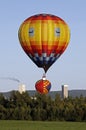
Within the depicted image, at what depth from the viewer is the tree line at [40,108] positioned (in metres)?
59.3

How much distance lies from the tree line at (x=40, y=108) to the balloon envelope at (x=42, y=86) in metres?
6.56

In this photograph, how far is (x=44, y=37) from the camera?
212 ft

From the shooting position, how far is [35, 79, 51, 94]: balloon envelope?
236 ft

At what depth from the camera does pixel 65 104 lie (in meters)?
62.5

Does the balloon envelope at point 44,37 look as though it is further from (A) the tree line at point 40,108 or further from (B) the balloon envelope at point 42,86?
(B) the balloon envelope at point 42,86

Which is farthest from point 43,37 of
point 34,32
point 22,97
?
point 22,97

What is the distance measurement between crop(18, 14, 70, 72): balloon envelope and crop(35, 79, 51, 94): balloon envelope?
6.58 meters

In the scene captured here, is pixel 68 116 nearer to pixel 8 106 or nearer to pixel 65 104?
pixel 65 104

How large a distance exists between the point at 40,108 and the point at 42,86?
38.1 feet

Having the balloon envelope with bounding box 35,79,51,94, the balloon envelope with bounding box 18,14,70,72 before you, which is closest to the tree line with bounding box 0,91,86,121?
the balloon envelope with bounding box 18,14,70,72

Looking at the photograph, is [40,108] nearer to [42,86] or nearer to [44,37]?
[44,37]

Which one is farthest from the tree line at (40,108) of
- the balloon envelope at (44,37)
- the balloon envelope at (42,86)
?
the balloon envelope at (42,86)

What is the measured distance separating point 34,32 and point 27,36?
991 mm

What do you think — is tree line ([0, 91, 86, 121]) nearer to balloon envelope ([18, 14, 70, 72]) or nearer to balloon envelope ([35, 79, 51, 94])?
balloon envelope ([18, 14, 70, 72])
